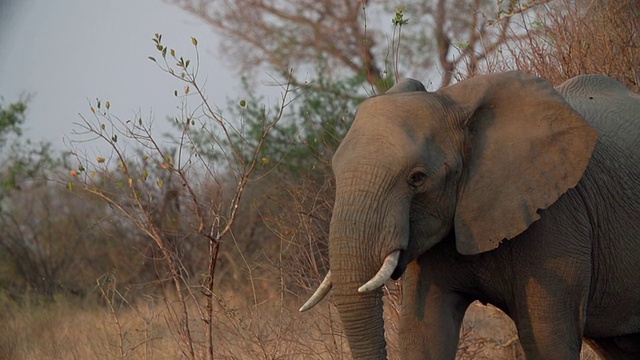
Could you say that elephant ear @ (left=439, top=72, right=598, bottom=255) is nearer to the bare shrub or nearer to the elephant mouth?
the elephant mouth

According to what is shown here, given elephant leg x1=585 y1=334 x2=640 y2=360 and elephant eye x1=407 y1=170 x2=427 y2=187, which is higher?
elephant eye x1=407 y1=170 x2=427 y2=187

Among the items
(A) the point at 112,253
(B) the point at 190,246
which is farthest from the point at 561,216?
(A) the point at 112,253

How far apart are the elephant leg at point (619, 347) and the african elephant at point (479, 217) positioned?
394mm

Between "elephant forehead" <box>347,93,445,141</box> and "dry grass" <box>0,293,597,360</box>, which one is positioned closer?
"elephant forehead" <box>347,93,445,141</box>

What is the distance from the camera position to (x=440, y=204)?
4074mm

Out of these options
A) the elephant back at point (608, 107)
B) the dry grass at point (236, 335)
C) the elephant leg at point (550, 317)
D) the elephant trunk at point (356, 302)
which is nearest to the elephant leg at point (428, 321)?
the elephant leg at point (550, 317)

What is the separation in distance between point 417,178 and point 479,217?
0.31 metres

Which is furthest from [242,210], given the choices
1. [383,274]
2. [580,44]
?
[383,274]

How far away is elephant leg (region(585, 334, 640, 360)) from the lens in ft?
16.8

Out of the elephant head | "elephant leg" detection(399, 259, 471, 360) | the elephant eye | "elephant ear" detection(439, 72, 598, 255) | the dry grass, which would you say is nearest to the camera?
the elephant head

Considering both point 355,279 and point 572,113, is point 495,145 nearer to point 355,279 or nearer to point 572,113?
point 572,113

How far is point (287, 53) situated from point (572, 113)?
12216mm

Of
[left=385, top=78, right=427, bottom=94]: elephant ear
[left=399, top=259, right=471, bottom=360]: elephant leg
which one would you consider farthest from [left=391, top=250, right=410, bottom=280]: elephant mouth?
[left=385, top=78, right=427, bottom=94]: elephant ear

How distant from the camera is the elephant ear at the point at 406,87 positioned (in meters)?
4.28
